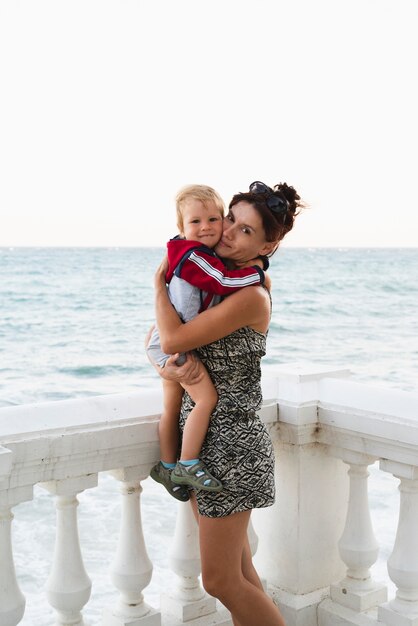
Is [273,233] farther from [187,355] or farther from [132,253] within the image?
[132,253]

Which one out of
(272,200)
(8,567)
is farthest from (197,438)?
(272,200)

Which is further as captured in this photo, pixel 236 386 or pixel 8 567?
pixel 236 386

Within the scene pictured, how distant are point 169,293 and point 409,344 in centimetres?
1975

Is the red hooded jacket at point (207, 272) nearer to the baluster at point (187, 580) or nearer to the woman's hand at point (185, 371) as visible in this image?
the woman's hand at point (185, 371)

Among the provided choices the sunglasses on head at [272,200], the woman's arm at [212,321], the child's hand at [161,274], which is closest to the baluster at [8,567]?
the woman's arm at [212,321]

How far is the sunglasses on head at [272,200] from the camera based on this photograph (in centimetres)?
244

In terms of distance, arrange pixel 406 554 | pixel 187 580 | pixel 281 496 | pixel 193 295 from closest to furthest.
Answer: pixel 193 295, pixel 406 554, pixel 187 580, pixel 281 496

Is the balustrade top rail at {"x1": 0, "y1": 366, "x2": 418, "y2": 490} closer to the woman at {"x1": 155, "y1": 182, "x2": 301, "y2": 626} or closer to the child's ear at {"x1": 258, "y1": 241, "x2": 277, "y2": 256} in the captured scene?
the woman at {"x1": 155, "y1": 182, "x2": 301, "y2": 626}

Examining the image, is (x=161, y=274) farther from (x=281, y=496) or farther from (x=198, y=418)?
(x=281, y=496)

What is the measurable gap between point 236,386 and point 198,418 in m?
0.16

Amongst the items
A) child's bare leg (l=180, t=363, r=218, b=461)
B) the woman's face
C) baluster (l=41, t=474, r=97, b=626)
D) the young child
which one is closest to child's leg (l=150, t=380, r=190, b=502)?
the young child

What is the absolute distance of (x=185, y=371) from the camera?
2346mm

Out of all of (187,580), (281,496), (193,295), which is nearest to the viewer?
(193,295)

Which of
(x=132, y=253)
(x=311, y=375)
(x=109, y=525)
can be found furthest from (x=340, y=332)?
(x=132, y=253)
